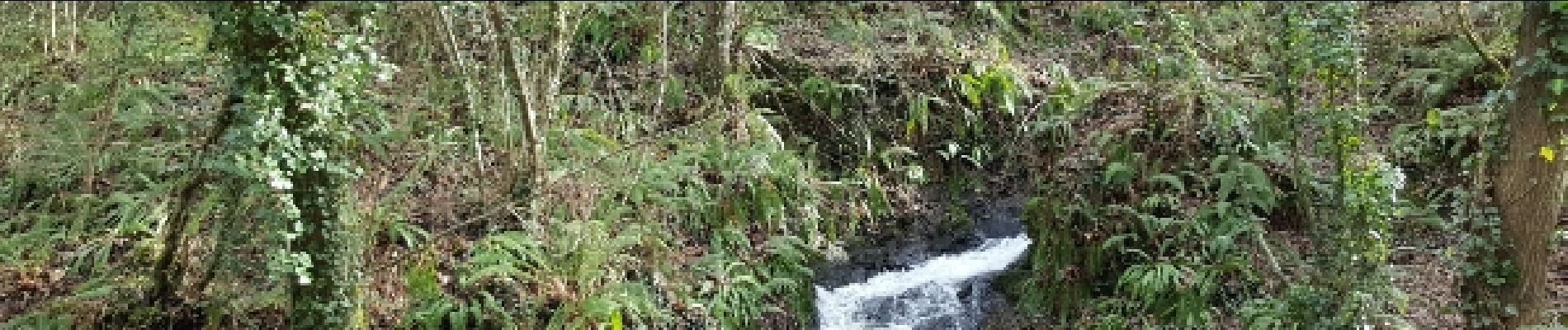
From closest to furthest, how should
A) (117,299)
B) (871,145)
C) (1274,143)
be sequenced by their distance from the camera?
1. (117,299)
2. (1274,143)
3. (871,145)

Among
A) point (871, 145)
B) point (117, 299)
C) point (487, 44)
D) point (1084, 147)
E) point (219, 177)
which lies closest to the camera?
point (117, 299)

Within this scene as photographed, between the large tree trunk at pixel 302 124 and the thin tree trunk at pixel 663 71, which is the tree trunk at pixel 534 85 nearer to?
the thin tree trunk at pixel 663 71

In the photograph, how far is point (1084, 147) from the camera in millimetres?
8539

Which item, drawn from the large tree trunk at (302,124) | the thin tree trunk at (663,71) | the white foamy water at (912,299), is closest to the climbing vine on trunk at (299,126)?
the large tree trunk at (302,124)

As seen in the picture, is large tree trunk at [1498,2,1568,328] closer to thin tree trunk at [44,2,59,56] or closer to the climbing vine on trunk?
the climbing vine on trunk

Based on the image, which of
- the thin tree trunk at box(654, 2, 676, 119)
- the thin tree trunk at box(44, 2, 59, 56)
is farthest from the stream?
the thin tree trunk at box(44, 2, 59, 56)

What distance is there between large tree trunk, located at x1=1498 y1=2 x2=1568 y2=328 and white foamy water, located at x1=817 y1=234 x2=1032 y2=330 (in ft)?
11.6

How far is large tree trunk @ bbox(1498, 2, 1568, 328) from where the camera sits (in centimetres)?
455

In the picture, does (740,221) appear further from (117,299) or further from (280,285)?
(117,299)

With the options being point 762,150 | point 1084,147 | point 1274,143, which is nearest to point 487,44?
point 762,150

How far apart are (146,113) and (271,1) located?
3486 millimetres

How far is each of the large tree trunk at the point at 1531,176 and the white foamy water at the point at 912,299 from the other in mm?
3543

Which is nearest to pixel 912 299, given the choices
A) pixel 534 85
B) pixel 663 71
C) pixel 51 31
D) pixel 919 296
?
pixel 919 296

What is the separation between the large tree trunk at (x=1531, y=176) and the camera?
455cm
